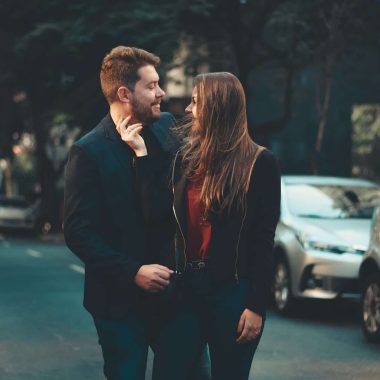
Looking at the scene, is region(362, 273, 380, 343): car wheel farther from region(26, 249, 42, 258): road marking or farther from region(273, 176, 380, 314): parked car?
region(26, 249, 42, 258): road marking

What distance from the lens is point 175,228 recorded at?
4.07 meters

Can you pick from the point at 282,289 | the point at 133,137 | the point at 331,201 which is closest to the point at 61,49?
the point at 331,201

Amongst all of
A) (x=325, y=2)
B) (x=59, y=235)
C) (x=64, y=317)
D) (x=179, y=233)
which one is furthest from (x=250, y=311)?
(x=59, y=235)

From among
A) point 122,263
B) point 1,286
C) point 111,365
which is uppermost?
point 122,263

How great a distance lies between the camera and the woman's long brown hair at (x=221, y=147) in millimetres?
3934

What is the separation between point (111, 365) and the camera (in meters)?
4.12

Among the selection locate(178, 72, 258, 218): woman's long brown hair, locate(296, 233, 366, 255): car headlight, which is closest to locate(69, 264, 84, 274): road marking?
locate(296, 233, 366, 255): car headlight

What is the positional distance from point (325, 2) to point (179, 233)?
2088 cm

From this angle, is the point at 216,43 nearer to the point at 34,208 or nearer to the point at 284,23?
the point at 284,23

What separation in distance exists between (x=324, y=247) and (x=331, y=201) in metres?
1.22

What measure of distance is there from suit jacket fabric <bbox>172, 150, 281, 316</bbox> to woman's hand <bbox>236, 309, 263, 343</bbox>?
0.02 meters

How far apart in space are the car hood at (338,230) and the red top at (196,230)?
779 cm

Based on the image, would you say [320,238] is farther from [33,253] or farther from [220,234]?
[33,253]

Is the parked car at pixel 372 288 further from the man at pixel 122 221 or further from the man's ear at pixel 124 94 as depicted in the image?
the man's ear at pixel 124 94
